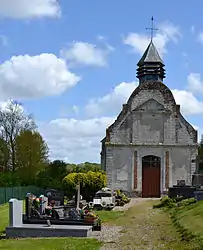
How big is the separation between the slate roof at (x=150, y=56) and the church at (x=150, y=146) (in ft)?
8.88

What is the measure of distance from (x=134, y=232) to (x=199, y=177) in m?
17.1

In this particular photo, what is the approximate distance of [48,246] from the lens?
606 inches

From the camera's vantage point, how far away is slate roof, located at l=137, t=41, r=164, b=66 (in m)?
43.0

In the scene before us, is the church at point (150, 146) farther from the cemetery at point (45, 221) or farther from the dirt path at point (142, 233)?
the cemetery at point (45, 221)

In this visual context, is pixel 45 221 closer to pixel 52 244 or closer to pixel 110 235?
pixel 110 235

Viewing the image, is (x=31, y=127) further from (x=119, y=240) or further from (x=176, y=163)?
(x=119, y=240)

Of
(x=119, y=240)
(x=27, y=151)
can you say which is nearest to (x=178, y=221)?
(x=119, y=240)

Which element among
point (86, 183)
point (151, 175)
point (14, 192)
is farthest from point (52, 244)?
point (151, 175)

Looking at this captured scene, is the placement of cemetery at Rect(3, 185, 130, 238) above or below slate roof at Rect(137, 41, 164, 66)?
below

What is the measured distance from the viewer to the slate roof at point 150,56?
141ft

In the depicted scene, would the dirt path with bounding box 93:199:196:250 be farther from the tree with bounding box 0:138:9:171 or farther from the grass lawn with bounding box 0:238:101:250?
the tree with bounding box 0:138:9:171

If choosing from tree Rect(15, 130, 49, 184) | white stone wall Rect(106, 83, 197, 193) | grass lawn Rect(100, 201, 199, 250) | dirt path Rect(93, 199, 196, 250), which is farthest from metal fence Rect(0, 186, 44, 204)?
dirt path Rect(93, 199, 196, 250)

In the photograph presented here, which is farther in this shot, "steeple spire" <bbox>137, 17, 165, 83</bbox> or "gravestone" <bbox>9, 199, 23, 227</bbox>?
"steeple spire" <bbox>137, 17, 165, 83</bbox>

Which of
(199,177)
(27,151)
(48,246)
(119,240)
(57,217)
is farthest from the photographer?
(27,151)
